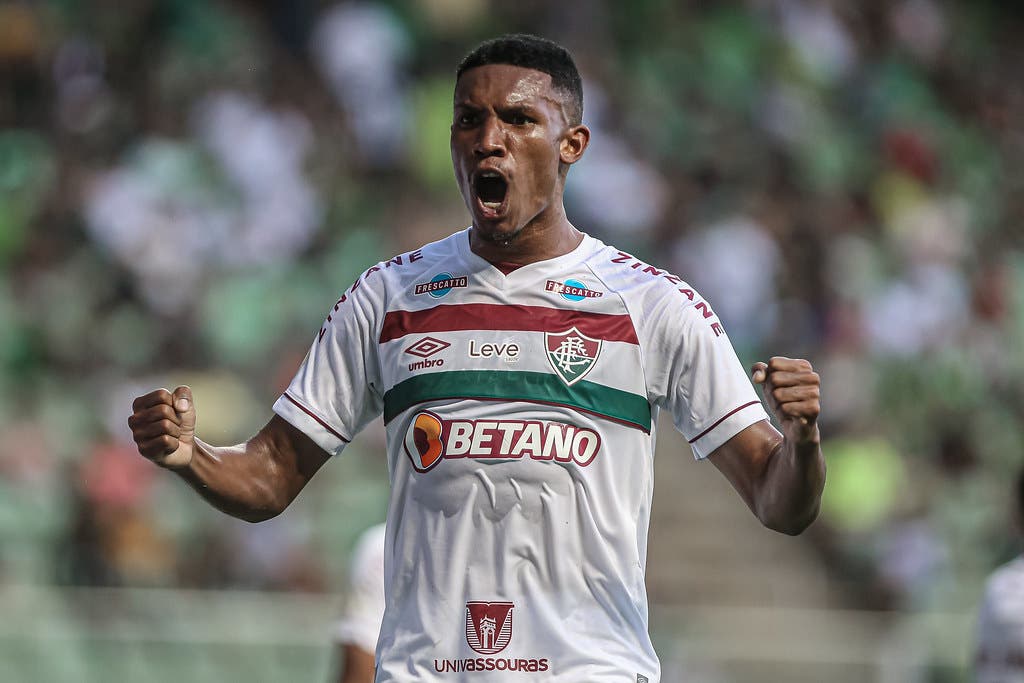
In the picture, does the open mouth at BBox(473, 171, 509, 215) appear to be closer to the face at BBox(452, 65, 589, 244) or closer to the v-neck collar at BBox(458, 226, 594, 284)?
the face at BBox(452, 65, 589, 244)

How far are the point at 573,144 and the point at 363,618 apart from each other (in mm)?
2227

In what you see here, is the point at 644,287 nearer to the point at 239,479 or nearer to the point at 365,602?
the point at 239,479

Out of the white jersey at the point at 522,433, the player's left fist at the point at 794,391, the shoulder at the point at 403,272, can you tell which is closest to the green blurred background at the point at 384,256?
the shoulder at the point at 403,272

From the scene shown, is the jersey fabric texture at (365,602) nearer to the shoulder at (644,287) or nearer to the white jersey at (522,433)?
the white jersey at (522,433)

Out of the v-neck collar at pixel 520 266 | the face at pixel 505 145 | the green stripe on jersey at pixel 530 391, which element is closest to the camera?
the green stripe on jersey at pixel 530 391

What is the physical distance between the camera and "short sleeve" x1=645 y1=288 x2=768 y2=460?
385 centimetres

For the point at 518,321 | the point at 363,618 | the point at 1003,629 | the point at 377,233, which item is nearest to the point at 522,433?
the point at 518,321

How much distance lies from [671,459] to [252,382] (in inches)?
146

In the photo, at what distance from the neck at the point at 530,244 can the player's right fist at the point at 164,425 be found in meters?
0.86

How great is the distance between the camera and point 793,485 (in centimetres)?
362

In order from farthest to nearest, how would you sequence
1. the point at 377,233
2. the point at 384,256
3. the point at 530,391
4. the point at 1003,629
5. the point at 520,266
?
the point at 377,233
the point at 384,256
the point at 1003,629
the point at 520,266
the point at 530,391

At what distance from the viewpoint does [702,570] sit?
12281mm

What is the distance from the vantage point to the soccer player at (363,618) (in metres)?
5.49

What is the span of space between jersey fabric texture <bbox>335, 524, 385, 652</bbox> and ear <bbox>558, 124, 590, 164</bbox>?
2.02m
